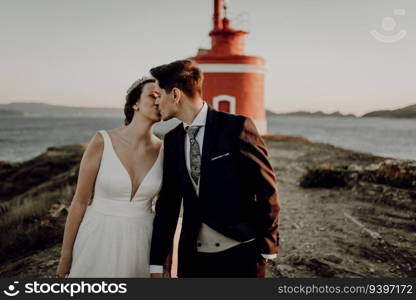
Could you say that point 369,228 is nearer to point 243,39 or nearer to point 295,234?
point 295,234

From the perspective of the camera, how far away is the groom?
251 cm

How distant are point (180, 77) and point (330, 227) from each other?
14.1 feet

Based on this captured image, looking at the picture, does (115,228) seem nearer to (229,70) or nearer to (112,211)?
(112,211)

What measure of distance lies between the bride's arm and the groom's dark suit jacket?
76 centimetres

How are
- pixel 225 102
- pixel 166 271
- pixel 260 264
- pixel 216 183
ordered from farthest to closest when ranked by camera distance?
pixel 225 102 → pixel 166 271 → pixel 260 264 → pixel 216 183

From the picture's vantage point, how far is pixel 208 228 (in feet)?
8.54

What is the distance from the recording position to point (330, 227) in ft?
19.7

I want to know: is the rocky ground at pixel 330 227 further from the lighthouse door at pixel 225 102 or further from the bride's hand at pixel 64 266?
the lighthouse door at pixel 225 102

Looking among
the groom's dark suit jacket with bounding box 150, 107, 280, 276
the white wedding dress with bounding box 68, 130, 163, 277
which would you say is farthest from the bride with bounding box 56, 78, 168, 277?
the groom's dark suit jacket with bounding box 150, 107, 280, 276

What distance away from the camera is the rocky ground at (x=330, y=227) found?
4.60 metres

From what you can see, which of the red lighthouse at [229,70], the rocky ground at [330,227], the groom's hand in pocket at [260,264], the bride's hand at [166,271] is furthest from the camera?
the red lighthouse at [229,70]

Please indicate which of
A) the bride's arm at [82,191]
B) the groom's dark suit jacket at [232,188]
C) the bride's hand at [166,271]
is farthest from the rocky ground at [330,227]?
the groom's dark suit jacket at [232,188]

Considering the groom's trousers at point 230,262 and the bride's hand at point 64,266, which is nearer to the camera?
the groom's trousers at point 230,262

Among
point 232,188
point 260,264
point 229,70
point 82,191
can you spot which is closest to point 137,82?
point 82,191
